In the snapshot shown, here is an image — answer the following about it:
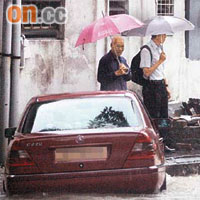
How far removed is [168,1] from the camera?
17328 mm

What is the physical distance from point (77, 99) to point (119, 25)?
144 inches

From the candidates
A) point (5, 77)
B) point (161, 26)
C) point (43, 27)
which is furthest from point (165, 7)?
point (5, 77)

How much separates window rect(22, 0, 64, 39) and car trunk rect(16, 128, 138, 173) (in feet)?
29.2

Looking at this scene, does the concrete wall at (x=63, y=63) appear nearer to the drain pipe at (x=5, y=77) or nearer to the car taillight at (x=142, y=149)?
the drain pipe at (x=5, y=77)

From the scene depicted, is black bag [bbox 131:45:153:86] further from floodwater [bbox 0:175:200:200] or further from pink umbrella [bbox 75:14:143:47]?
floodwater [bbox 0:175:200:200]

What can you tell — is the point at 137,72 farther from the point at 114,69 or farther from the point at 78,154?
the point at 78,154

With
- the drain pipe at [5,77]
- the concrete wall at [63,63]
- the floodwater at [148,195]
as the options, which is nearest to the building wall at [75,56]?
the concrete wall at [63,63]

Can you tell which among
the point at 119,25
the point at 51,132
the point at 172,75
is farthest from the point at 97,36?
the point at 172,75

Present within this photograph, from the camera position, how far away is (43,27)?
16812 millimetres

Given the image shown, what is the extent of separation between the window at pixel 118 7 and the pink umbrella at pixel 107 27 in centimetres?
436

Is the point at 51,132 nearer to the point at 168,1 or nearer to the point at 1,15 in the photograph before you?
the point at 1,15

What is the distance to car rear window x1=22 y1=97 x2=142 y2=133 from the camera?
8367mm

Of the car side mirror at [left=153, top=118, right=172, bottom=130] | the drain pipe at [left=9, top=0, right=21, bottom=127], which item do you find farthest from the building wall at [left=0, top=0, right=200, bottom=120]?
the car side mirror at [left=153, top=118, right=172, bottom=130]

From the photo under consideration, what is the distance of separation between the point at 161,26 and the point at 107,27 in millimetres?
965
